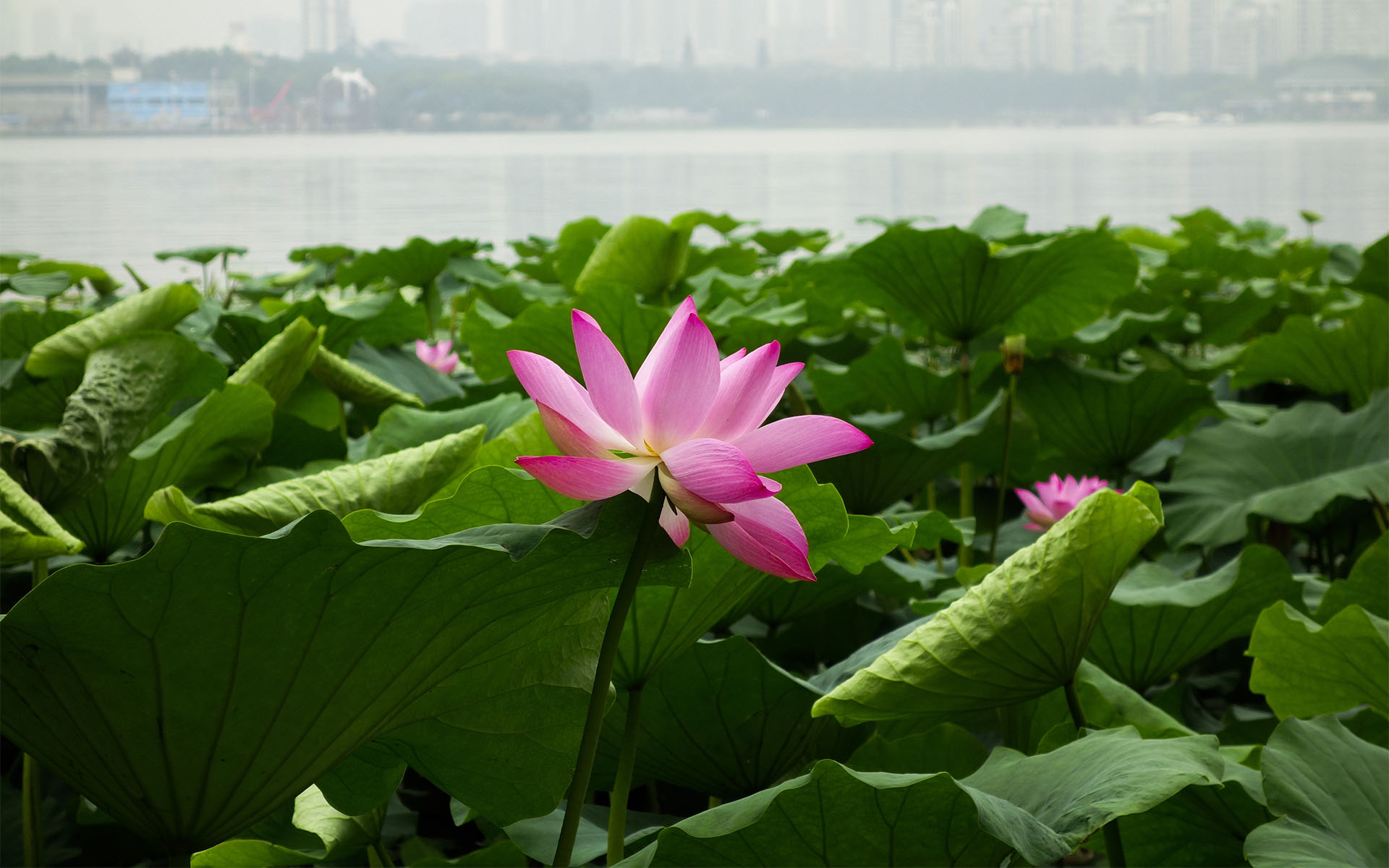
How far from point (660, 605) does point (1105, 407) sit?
0.84 metres

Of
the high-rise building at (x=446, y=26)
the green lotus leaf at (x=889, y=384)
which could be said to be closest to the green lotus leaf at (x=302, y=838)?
the green lotus leaf at (x=889, y=384)

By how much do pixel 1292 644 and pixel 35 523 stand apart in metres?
0.65

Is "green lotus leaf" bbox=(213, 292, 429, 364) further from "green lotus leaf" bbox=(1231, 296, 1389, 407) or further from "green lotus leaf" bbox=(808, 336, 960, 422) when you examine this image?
"green lotus leaf" bbox=(1231, 296, 1389, 407)

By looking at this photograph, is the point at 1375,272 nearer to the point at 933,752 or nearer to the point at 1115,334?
the point at 1115,334

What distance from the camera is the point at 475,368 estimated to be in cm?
118

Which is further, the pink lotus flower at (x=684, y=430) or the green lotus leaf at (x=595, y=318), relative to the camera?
the green lotus leaf at (x=595, y=318)

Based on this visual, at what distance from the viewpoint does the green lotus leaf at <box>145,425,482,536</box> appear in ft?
1.82

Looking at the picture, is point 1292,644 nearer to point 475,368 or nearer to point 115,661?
point 115,661

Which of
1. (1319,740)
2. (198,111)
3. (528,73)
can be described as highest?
(528,73)

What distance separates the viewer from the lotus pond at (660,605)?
36 cm

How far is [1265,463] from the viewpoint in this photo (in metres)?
1.07

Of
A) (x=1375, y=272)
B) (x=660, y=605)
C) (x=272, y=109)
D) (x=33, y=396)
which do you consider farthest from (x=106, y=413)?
(x=272, y=109)

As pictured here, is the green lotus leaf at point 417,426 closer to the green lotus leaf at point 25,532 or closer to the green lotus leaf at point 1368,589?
the green lotus leaf at point 25,532

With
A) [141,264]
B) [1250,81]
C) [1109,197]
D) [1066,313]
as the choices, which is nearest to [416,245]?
[1066,313]
